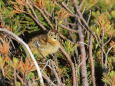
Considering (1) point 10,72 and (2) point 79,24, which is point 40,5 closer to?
(2) point 79,24

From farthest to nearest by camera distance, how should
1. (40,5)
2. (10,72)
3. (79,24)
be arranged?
(79,24)
(40,5)
(10,72)

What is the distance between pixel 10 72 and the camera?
5.90 feet

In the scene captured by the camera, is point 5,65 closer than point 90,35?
Yes

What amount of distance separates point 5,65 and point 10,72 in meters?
0.04

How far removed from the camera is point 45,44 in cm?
202

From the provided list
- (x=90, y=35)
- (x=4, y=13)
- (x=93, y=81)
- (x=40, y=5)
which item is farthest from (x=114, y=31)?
(x=4, y=13)

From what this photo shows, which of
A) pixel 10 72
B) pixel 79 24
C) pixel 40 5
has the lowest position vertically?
pixel 10 72

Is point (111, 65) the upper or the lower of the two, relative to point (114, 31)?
lower

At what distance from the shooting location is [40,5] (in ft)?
6.60

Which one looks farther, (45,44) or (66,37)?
(66,37)

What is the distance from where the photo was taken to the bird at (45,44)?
1.98 meters

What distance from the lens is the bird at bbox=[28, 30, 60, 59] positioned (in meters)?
1.98

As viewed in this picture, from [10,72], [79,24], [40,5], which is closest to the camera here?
[10,72]

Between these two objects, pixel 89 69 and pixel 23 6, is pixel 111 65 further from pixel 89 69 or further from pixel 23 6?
pixel 23 6
